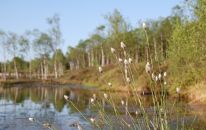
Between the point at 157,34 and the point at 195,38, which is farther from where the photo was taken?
the point at 157,34

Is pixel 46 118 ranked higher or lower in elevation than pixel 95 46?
lower

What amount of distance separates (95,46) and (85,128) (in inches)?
4231

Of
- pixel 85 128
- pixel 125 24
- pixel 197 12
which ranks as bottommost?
pixel 85 128

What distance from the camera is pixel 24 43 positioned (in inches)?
4589

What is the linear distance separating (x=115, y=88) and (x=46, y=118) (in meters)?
29.9

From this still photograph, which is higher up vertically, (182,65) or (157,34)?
(157,34)

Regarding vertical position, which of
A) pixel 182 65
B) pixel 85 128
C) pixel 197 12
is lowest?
pixel 85 128

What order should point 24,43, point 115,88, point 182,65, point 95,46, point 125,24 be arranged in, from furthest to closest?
point 95,46 → point 24,43 → point 125,24 → point 115,88 → point 182,65

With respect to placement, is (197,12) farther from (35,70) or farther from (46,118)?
(35,70)

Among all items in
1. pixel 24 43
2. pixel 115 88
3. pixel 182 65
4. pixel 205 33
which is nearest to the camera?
pixel 205 33

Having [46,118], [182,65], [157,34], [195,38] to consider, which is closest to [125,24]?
[157,34]

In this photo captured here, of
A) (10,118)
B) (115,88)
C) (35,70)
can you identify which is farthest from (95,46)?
(10,118)

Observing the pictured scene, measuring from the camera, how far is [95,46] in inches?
4993

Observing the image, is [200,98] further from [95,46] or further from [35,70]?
[35,70]
